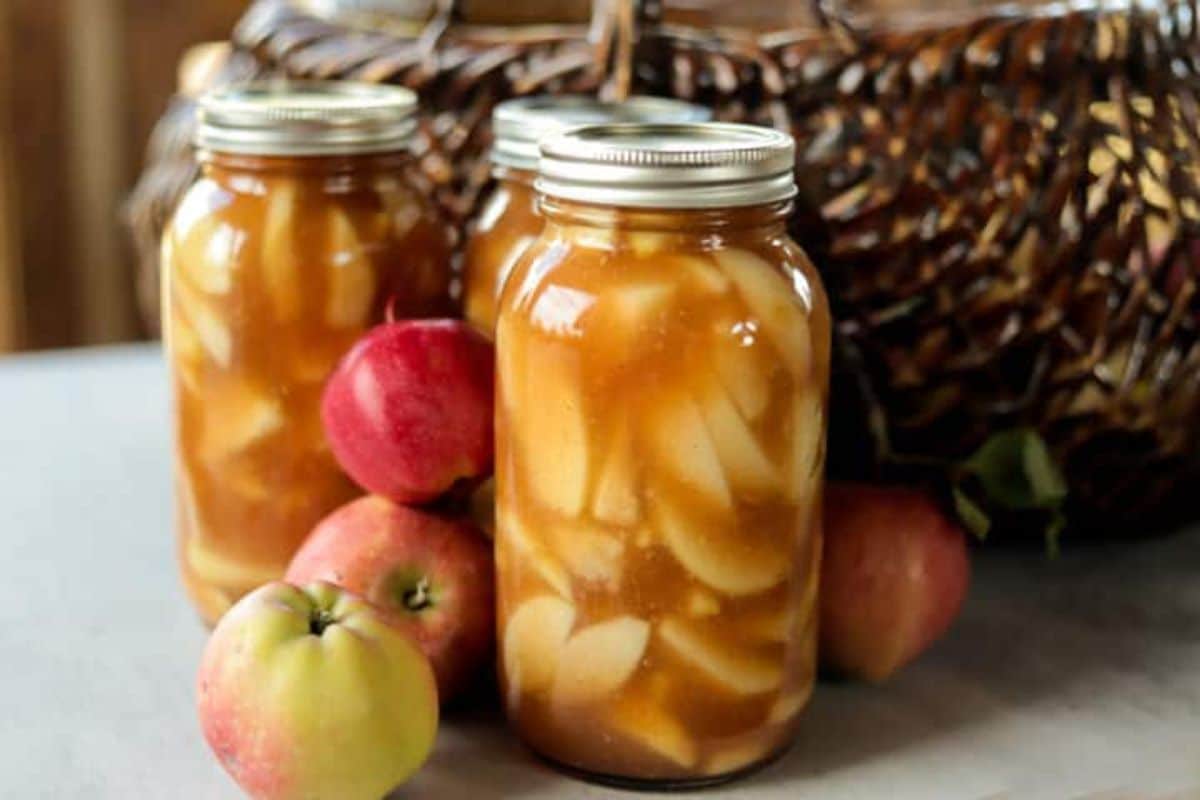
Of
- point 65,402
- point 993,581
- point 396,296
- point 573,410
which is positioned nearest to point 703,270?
point 573,410

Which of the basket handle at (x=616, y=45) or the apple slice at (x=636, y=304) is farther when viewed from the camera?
the basket handle at (x=616, y=45)

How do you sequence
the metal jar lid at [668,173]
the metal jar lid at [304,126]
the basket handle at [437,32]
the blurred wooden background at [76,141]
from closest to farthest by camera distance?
the metal jar lid at [668,173] < the metal jar lid at [304,126] < the basket handle at [437,32] < the blurred wooden background at [76,141]

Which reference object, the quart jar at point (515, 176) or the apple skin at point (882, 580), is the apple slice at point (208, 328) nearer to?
the quart jar at point (515, 176)

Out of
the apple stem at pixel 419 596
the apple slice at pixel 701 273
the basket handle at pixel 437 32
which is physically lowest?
the apple stem at pixel 419 596

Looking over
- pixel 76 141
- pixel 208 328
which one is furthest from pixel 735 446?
pixel 76 141

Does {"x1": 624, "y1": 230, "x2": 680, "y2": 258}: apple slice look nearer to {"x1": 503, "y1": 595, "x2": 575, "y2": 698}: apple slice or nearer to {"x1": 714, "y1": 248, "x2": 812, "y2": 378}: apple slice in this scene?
{"x1": 714, "y1": 248, "x2": 812, "y2": 378}: apple slice

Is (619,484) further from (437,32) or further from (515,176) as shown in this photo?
(437,32)

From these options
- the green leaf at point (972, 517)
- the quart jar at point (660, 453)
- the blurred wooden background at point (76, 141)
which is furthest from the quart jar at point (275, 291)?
the blurred wooden background at point (76, 141)
